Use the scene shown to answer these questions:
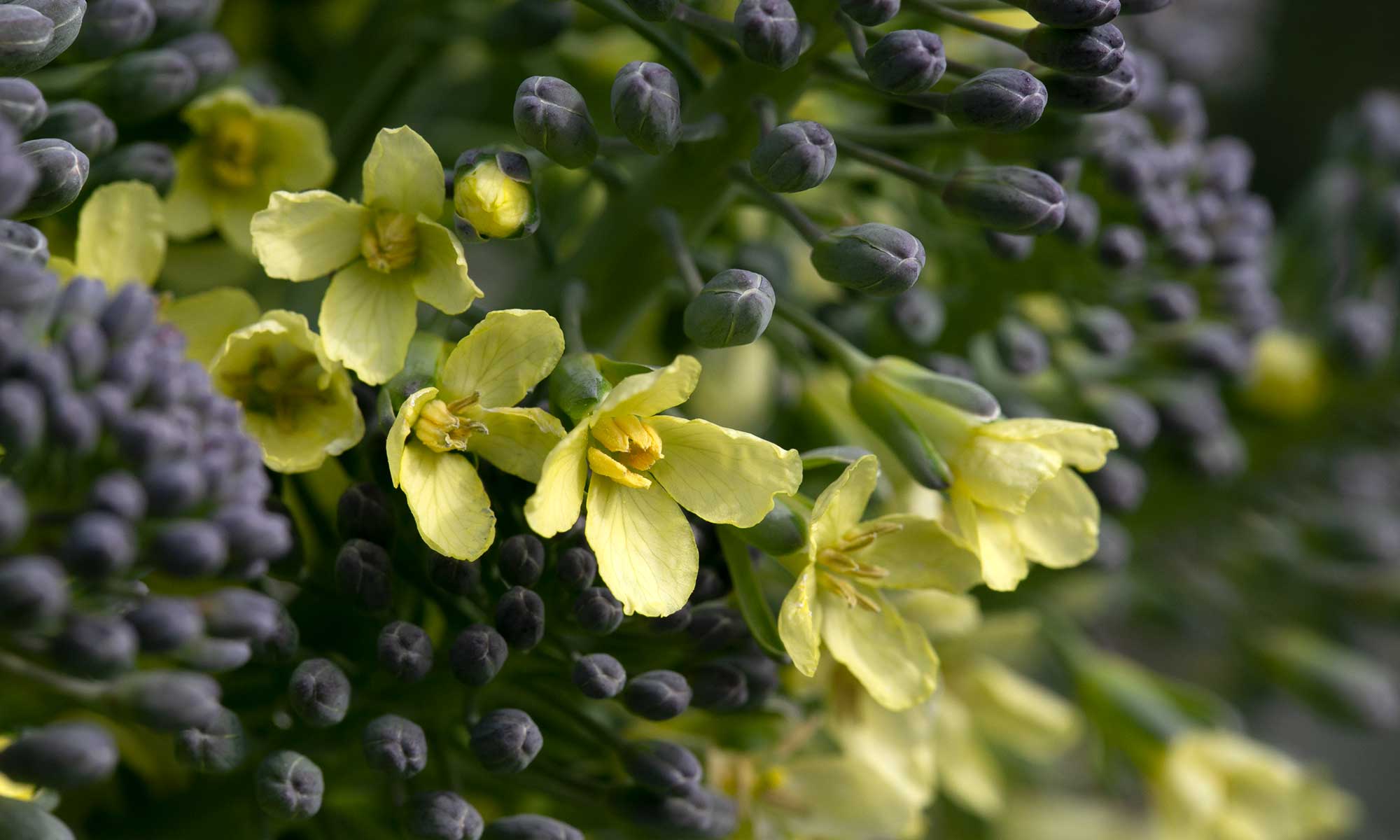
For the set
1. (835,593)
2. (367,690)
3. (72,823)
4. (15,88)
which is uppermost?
(15,88)

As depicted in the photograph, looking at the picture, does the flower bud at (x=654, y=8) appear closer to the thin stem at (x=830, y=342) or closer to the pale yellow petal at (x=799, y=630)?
the thin stem at (x=830, y=342)

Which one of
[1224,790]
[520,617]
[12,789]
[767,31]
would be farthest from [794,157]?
[1224,790]

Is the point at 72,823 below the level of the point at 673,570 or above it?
below

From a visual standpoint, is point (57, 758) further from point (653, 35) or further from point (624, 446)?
point (653, 35)

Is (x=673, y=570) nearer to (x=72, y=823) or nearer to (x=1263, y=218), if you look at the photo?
(x=72, y=823)

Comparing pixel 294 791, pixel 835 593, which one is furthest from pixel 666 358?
pixel 294 791
